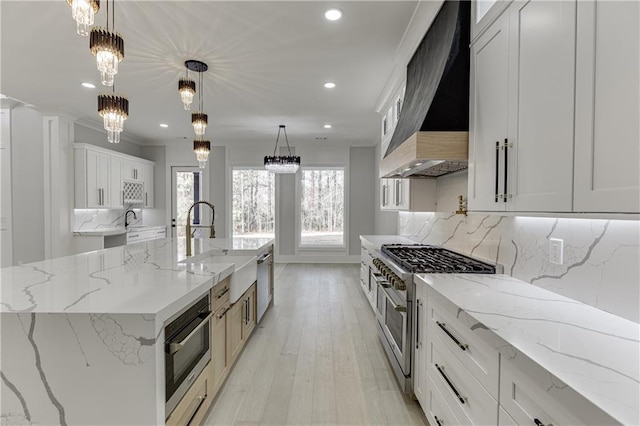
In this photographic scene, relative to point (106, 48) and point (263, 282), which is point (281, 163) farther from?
point (106, 48)

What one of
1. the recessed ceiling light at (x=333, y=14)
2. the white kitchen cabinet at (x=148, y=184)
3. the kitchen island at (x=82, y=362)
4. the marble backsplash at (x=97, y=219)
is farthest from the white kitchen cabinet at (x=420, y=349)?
the white kitchen cabinet at (x=148, y=184)

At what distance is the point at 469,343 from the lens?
57.1 inches

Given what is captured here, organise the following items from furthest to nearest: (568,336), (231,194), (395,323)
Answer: (231,194)
(395,323)
(568,336)

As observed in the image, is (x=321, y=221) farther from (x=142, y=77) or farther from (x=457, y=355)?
(x=457, y=355)

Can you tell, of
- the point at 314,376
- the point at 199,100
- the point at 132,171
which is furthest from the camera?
the point at 132,171

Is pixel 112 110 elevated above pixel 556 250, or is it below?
above

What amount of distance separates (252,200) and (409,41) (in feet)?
18.9

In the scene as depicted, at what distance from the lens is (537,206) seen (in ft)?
4.73

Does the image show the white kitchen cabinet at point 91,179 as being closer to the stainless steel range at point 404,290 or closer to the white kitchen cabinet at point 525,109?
the stainless steel range at point 404,290

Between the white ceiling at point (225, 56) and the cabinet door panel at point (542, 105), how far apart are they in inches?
50.4

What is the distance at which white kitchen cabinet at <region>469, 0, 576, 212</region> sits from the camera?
1287 millimetres

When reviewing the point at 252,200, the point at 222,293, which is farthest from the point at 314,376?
the point at 252,200

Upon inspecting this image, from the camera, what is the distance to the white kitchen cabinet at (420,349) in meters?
2.04

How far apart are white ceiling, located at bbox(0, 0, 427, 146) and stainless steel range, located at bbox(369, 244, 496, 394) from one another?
1976mm
